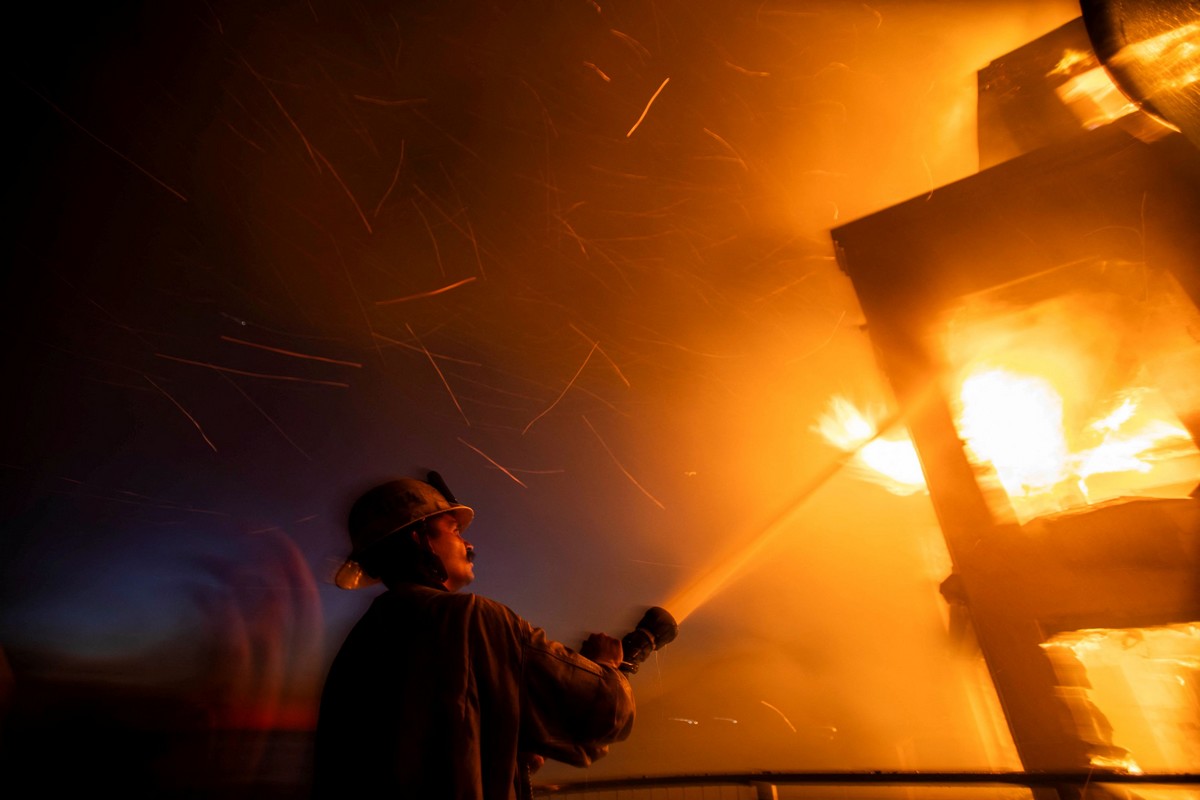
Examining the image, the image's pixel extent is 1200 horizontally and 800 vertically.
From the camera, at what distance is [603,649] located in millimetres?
2180

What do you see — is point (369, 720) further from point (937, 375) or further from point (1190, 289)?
point (1190, 289)

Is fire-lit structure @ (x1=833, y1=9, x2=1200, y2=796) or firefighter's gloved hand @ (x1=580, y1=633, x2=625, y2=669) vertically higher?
fire-lit structure @ (x1=833, y1=9, x2=1200, y2=796)

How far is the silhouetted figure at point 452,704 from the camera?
166 cm

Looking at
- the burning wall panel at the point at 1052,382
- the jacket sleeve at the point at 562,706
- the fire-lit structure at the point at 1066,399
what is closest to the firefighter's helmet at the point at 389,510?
the jacket sleeve at the point at 562,706

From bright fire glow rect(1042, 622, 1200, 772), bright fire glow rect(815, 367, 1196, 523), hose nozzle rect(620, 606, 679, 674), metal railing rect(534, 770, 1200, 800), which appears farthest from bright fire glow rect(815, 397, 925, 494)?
hose nozzle rect(620, 606, 679, 674)

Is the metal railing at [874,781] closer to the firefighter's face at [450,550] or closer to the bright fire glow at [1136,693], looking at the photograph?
the bright fire glow at [1136,693]

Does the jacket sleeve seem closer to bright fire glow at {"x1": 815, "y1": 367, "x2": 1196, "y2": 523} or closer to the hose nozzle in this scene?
the hose nozzle

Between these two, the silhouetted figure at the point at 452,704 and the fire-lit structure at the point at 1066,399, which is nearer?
the silhouetted figure at the point at 452,704

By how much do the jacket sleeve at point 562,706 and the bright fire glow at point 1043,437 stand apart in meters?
6.51

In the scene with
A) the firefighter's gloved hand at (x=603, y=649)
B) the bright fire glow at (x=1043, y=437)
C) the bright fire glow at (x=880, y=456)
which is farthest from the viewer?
the bright fire glow at (x=880, y=456)

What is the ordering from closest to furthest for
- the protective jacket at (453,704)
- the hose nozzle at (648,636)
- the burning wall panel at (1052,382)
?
the protective jacket at (453,704)
the hose nozzle at (648,636)
the burning wall panel at (1052,382)

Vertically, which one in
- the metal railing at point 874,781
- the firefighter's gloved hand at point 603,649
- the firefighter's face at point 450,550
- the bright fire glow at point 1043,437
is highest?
the bright fire glow at point 1043,437

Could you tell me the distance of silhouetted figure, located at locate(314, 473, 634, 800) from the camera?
1658 mm

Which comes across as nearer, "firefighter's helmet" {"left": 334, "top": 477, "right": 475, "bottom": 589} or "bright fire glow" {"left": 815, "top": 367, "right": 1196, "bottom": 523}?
"firefighter's helmet" {"left": 334, "top": 477, "right": 475, "bottom": 589}
